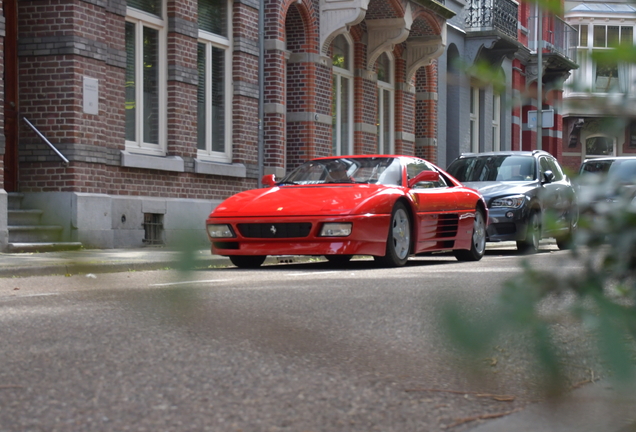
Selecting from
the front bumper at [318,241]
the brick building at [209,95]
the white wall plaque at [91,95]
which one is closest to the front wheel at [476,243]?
the front bumper at [318,241]

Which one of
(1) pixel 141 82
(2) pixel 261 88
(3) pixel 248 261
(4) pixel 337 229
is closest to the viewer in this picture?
(4) pixel 337 229

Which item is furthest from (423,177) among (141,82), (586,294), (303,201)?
(586,294)

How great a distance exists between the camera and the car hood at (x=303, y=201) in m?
10.2

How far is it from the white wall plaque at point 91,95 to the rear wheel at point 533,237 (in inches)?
513

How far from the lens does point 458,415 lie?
3256 millimetres

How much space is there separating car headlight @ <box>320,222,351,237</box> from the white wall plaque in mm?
4992

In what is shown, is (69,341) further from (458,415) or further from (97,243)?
(97,243)

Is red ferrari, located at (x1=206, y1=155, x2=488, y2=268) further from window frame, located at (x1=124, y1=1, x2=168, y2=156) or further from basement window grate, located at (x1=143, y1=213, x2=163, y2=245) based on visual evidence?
basement window grate, located at (x1=143, y1=213, x2=163, y2=245)

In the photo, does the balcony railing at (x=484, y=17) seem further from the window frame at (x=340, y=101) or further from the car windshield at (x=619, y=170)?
the car windshield at (x=619, y=170)

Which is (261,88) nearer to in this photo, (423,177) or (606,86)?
(423,177)

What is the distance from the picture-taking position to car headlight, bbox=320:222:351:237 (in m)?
10.1

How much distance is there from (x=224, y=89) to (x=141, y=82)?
8.56 feet

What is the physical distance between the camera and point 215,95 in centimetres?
1789

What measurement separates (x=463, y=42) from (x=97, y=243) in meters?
28.7
